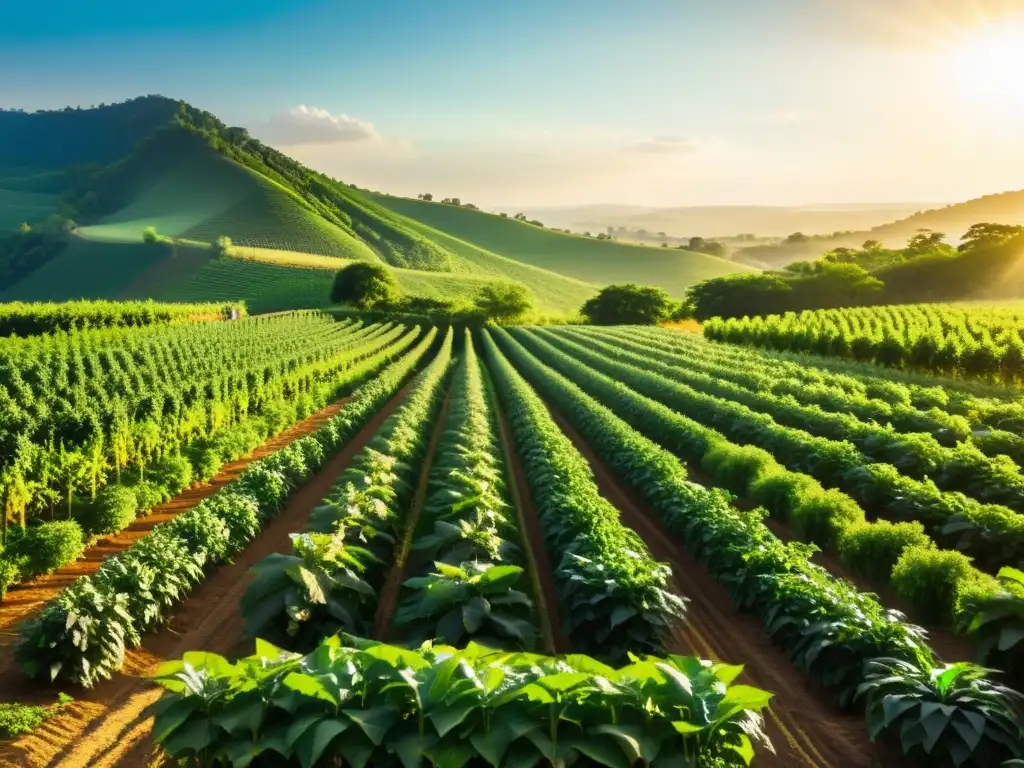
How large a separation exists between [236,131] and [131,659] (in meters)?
214

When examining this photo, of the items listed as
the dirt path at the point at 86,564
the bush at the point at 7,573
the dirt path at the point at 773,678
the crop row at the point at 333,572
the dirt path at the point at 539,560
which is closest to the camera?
the dirt path at the point at 773,678

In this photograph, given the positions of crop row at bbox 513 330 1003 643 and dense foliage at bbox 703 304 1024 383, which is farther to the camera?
dense foliage at bbox 703 304 1024 383

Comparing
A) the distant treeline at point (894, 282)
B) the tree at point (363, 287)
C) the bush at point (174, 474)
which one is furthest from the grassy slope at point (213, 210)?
the bush at point (174, 474)

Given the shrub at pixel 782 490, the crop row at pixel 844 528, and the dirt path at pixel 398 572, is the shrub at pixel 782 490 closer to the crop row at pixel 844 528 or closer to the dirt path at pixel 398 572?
the crop row at pixel 844 528

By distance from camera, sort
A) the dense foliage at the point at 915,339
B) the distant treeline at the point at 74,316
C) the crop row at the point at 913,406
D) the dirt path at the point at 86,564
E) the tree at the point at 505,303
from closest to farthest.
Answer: the dirt path at the point at 86,564 → the crop row at the point at 913,406 → the dense foliage at the point at 915,339 → the distant treeline at the point at 74,316 → the tree at the point at 505,303

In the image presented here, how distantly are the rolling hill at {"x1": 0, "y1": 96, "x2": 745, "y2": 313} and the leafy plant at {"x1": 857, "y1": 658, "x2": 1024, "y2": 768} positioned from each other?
90.5 meters

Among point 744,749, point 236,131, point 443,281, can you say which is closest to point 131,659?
point 744,749

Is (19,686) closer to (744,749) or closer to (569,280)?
(744,749)

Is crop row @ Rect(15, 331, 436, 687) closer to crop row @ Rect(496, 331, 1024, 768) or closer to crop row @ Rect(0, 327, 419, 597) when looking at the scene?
crop row @ Rect(0, 327, 419, 597)

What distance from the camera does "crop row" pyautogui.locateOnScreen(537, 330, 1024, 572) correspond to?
10203 millimetres

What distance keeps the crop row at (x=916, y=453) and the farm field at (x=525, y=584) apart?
62mm

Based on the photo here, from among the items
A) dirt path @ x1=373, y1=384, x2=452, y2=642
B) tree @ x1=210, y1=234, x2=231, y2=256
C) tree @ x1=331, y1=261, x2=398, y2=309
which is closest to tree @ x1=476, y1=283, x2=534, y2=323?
tree @ x1=331, y1=261, x2=398, y2=309

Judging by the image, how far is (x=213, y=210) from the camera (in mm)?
138625

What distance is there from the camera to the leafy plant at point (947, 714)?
214 inches
